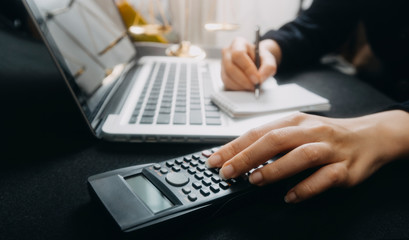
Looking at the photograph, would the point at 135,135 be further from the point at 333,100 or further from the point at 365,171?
the point at 333,100

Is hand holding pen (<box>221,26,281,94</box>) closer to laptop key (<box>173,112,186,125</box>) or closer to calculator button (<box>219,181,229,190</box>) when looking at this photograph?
laptop key (<box>173,112,186,125</box>)

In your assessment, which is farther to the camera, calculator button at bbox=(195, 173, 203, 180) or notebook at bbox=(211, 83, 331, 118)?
notebook at bbox=(211, 83, 331, 118)

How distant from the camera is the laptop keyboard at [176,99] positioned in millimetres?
398

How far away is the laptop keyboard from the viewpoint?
40 centimetres

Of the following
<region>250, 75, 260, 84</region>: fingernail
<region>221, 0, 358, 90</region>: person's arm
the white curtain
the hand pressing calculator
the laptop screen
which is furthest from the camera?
the white curtain

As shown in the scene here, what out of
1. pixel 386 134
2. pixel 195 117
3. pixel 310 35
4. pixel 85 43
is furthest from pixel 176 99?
pixel 310 35

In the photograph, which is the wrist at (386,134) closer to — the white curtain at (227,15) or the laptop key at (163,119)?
the laptop key at (163,119)

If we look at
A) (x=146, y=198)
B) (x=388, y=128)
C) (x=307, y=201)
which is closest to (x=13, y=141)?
(x=146, y=198)

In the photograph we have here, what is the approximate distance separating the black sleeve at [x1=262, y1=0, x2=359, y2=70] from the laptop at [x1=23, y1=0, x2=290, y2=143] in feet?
0.81

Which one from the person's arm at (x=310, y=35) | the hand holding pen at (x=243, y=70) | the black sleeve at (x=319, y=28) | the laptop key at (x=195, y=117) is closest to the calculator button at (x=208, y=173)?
the laptop key at (x=195, y=117)

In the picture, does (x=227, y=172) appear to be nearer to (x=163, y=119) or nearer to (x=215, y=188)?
(x=215, y=188)

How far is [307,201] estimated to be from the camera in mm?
280

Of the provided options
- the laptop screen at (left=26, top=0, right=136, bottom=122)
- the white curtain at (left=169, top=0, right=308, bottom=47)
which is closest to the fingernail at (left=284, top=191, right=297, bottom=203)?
the laptop screen at (left=26, top=0, right=136, bottom=122)

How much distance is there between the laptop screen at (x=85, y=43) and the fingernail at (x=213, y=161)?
0.55 feet
